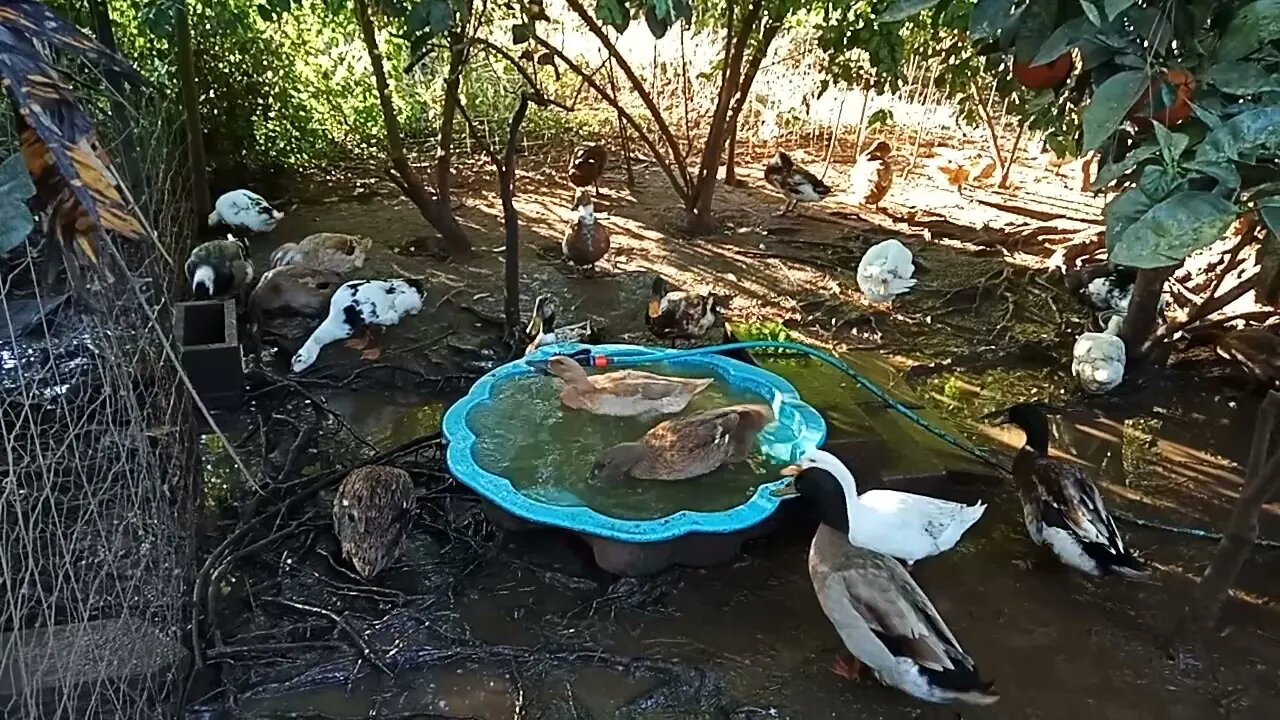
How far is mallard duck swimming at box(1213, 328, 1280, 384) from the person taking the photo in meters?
5.58

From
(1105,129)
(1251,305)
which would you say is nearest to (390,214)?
(1251,305)

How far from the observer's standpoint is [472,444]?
4.52 meters

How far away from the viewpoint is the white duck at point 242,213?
24.2 feet

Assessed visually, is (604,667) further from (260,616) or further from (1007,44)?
(1007,44)

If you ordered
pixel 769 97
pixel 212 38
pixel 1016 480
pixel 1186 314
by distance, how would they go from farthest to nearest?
1. pixel 769 97
2. pixel 212 38
3. pixel 1186 314
4. pixel 1016 480

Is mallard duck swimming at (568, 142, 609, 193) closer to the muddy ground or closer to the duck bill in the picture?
the muddy ground

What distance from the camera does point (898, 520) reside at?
3797 mm

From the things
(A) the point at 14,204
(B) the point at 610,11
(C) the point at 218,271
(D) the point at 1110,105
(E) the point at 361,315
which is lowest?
(E) the point at 361,315

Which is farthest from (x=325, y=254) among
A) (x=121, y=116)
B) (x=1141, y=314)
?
(x=1141, y=314)

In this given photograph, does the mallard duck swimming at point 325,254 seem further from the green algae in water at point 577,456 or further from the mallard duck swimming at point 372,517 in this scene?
the mallard duck swimming at point 372,517

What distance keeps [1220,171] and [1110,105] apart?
0.26 meters

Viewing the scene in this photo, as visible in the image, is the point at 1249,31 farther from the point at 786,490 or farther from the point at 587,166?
the point at 587,166

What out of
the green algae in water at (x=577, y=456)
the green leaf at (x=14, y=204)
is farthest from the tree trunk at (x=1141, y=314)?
the green leaf at (x=14, y=204)

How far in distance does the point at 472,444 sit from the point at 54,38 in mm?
3605
